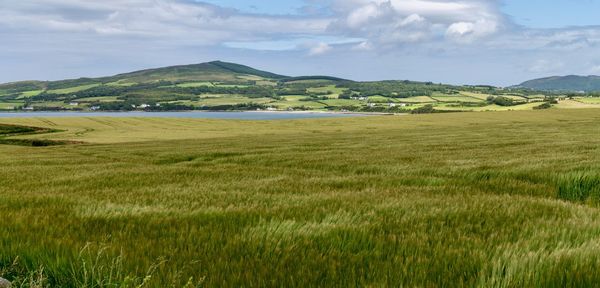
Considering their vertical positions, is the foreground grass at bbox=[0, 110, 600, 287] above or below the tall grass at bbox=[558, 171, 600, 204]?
above

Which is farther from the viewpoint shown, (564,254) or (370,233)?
(370,233)

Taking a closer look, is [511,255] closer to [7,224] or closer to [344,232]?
[344,232]

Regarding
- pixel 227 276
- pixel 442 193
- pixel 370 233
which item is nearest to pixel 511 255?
pixel 370 233

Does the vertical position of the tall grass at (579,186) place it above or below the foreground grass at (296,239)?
below

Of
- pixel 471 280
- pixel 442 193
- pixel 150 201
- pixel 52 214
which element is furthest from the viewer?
pixel 442 193

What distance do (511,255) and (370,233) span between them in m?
1.62

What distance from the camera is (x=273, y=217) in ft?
22.9

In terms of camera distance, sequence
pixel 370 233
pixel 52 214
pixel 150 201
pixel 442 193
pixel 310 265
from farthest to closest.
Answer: pixel 442 193
pixel 150 201
pixel 52 214
pixel 370 233
pixel 310 265

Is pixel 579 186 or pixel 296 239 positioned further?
pixel 579 186

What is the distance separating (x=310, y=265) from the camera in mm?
4738

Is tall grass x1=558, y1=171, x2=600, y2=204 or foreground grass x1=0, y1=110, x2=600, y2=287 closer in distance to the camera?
foreground grass x1=0, y1=110, x2=600, y2=287

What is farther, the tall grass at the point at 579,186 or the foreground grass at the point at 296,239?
the tall grass at the point at 579,186

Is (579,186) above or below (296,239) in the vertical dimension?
below

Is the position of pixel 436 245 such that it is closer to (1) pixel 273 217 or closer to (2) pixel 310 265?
(2) pixel 310 265
